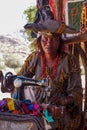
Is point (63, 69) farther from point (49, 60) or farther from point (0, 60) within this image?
point (0, 60)

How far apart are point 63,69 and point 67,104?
0.41m

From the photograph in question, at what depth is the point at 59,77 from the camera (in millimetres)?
3928

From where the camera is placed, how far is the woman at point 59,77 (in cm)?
375

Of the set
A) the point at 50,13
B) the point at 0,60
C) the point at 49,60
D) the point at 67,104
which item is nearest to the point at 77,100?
the point at 67,104

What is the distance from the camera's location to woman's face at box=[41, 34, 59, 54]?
3875 millimetres

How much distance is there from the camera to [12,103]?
130 inches

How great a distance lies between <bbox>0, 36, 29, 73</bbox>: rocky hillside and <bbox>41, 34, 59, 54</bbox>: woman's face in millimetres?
15796

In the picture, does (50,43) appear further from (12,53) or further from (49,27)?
(12,53)

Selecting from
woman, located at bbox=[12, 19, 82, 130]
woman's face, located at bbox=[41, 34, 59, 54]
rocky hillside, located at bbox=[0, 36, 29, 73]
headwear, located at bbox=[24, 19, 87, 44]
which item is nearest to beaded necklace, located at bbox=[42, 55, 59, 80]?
woman, located at bbox=[12, 19, 82, 130]

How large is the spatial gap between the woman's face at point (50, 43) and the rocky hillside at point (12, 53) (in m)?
15.8

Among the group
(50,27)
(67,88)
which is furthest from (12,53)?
(50,27)

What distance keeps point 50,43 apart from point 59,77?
346 millimetres

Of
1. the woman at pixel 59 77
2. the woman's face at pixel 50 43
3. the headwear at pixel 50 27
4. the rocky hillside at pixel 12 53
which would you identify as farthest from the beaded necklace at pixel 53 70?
the rocky hillside at pixel 12 53

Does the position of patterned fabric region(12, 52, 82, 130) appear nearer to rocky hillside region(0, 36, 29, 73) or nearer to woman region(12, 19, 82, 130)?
woman region(12, 19, 82, 130)
